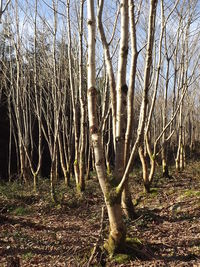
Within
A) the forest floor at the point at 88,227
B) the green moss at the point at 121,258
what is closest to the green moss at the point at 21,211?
the forest floor at the point at 88,227

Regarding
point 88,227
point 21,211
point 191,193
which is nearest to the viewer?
point 88,227

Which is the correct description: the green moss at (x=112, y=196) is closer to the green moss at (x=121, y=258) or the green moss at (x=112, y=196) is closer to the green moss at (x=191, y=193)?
the green moss at (x=121, y=258)

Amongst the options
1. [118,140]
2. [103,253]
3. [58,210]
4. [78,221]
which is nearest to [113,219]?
[103,253]

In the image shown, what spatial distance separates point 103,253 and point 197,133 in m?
20.2

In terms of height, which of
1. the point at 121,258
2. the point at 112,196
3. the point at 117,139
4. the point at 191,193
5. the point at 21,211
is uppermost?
the point at 117,139

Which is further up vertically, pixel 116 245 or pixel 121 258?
pixel 116 245

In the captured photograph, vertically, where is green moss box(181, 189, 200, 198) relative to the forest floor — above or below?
above

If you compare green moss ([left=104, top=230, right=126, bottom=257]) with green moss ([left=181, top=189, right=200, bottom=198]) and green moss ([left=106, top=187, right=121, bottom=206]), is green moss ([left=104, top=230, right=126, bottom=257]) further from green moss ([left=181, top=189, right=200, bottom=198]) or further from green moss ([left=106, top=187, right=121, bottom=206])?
green moss ([left=181, top=189, right=200, bottom=198])

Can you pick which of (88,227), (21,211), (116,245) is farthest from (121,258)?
(21,211)

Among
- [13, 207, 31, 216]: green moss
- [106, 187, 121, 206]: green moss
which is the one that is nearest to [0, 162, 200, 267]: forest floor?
[13, 207, 31, 216]: green moss

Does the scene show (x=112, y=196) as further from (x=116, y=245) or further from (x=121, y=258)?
(x=121, y=258)

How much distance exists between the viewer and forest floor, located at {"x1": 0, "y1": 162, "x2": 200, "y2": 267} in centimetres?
329

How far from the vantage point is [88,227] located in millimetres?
4992

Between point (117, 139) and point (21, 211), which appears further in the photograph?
point (21, 211)
